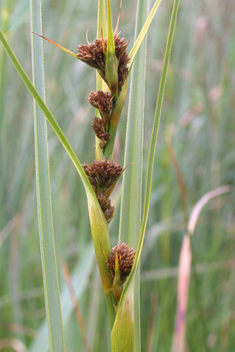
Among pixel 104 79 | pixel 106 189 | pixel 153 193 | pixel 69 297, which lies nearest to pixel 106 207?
pixel 106 189

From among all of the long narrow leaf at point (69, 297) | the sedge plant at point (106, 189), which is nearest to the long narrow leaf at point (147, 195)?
the sedge plant at point (106, 189)

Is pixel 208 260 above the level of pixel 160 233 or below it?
below

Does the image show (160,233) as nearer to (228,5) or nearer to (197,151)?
(197,151)

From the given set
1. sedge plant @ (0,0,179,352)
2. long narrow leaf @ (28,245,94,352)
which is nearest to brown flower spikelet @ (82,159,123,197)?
sedge plant @ (0,0,179,352)

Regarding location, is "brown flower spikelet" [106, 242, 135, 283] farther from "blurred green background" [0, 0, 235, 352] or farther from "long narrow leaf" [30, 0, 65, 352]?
"blurred green background" [0, 0, 235, 352]

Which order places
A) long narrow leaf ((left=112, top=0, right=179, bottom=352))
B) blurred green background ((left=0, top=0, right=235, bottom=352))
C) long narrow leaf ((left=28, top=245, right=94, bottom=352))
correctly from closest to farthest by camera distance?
long narrow leaf ((left=112, top=0, right=179, bottom=352)) → long narrow leaf ((left=28, top=245, right=94, bottom=352)) → blurred green background ((left=0, top=0, right=235, bottom=352))

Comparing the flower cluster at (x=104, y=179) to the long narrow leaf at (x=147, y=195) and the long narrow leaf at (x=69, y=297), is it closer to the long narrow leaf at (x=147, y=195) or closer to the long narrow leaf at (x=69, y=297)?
the long narrow leaf at (x=147, y=195)

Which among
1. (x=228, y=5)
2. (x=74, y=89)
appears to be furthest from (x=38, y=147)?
(x=228, y=5)
